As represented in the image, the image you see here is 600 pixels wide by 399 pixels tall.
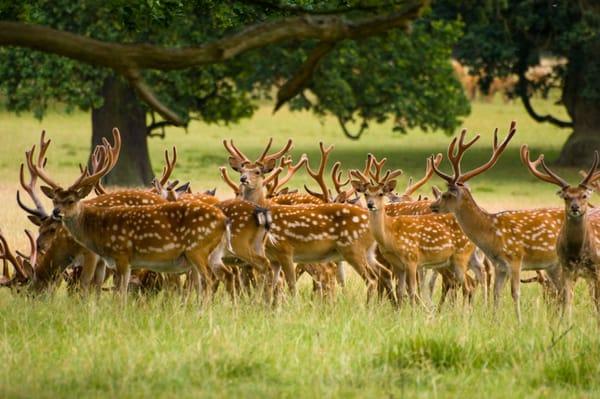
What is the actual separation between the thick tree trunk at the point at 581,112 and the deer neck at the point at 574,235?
17136 millimetres

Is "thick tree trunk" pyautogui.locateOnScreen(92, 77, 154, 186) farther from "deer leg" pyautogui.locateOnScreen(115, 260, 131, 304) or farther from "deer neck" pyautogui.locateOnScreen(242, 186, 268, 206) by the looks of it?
"deer leg" pyautogui.locateOnScreen(115, 260, 131, 304)

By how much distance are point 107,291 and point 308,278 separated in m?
3.01

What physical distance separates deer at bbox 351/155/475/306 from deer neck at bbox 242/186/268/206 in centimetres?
109

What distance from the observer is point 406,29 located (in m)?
5.73

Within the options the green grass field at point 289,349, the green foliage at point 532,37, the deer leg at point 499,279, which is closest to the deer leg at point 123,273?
the green grass field at point 289,349

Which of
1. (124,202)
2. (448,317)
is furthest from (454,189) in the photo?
(124,202)

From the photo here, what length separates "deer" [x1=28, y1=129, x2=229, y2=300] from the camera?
9.05 meters

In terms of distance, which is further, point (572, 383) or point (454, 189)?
point (454, 189)

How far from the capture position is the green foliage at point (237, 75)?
1991 cm

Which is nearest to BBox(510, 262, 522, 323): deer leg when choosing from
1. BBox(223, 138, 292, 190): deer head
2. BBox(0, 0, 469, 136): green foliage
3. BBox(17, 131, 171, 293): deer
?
BBox(223, 138, 292, 190): deer head

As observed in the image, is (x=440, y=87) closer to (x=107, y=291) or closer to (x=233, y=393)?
(x=107, y=291)

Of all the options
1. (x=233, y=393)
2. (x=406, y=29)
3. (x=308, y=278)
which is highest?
(x=406, y=29)

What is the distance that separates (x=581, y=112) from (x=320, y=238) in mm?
17616

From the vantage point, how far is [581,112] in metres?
26.5
